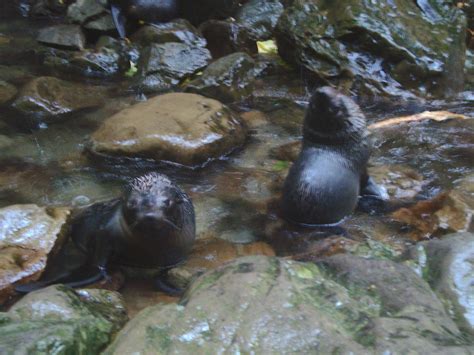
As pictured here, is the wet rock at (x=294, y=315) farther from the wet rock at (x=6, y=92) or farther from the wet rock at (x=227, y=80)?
the wet rock at (x=6, y=92)

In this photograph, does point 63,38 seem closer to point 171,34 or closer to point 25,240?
point 171,34

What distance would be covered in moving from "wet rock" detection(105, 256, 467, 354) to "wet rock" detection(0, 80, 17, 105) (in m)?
5.43

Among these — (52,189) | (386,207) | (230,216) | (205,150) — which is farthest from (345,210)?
(52,189)

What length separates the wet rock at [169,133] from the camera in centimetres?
577

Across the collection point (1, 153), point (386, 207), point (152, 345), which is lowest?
point (1, 153)

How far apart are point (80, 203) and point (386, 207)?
8.94 feet

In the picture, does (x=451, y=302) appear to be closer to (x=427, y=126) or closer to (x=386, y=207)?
(x=386, y=207)

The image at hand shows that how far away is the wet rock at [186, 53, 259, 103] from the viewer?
7.34 meters

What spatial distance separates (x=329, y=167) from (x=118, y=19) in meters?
5.92

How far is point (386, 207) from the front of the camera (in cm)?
513

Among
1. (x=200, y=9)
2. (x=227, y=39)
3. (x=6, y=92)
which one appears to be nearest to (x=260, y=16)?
(x=200, y=9)

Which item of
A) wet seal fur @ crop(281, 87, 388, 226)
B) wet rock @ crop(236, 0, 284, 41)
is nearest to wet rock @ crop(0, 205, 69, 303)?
wet seal fur @ crop(281, 87, 388, 226)

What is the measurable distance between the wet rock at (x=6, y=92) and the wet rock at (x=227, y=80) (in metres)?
2.24

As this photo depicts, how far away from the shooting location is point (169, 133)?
5777 millimetres
